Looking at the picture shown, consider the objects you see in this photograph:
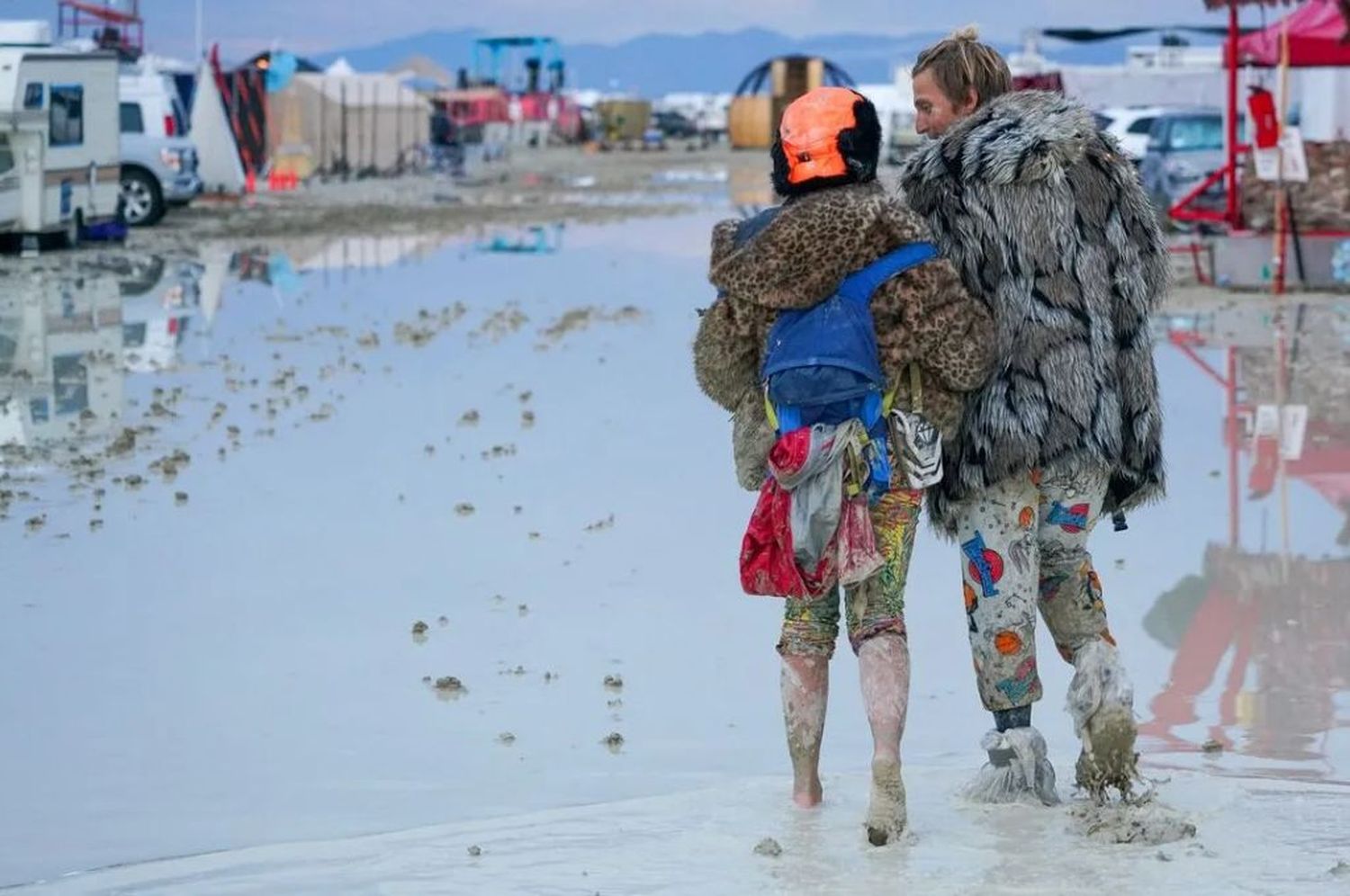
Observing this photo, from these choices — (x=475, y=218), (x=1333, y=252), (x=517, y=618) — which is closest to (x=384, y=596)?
(x=517, y=618)

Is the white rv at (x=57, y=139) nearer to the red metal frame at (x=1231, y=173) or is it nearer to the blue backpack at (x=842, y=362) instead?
the red metal frame at (x=1231, y=173)

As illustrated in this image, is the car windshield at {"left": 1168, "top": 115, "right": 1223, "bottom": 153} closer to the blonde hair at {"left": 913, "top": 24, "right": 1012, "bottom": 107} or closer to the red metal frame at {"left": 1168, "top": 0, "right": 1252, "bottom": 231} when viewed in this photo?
the red metal frame at {"left": 1168, "top": 0, "right": 1252, "bottom": 231}

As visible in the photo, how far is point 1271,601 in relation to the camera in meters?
7.95

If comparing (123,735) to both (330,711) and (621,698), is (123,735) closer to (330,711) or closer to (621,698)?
(330,711)

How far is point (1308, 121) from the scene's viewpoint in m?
32.0

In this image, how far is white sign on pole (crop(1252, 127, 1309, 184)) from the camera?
19.2 metres

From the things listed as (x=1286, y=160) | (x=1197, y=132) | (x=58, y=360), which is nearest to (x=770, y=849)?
(x=58, y=360)

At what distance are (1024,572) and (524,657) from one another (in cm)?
231

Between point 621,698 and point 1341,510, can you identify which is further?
point 1341,510

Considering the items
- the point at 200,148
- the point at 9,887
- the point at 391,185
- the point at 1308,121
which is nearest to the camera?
the point at 9,887

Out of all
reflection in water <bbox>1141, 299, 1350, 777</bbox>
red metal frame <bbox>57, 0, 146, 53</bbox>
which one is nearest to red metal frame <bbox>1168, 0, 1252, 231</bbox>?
reflection in water <bbox>1141, 299, 1350, 777</bbox>

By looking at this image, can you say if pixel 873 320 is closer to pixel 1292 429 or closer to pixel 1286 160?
pixel 1292 429

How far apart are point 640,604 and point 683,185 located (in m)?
40.1

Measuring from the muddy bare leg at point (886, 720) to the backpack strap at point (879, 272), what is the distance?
72 centimetres
